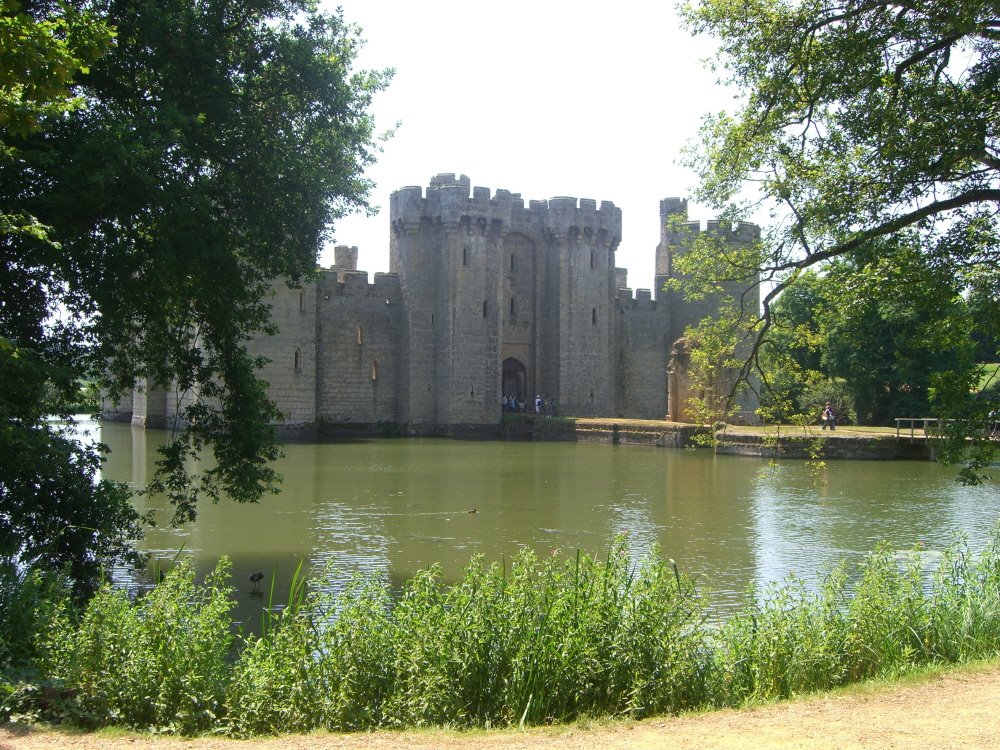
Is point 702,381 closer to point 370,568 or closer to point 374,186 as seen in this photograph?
point 370,568

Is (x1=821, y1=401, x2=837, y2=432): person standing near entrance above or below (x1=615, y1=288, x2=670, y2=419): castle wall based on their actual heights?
below

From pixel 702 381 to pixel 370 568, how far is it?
4.07 metres

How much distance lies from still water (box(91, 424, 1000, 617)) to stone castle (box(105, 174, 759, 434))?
1140 centimetres

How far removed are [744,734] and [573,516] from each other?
9.31 metres

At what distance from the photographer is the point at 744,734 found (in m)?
4.48

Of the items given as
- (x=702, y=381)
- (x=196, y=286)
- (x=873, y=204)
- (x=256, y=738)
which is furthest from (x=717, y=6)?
(x=256, y=738)

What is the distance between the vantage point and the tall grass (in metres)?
4.94

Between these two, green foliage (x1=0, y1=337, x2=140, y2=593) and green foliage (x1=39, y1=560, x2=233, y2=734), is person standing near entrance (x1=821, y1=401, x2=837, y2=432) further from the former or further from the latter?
green foliage (x1=39, y1=560, x2=233, y2=734)

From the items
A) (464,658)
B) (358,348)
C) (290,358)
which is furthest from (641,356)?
(464,658)

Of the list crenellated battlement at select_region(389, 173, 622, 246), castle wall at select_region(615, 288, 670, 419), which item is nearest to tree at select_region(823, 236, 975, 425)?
crenellated battlement at select_region(389, 173, 622, 246)

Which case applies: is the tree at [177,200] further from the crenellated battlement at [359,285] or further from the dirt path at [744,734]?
the crenellated battlement at [359,285]

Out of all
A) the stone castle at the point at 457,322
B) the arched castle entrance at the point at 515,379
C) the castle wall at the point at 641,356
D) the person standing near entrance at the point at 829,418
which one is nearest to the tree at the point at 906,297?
the person standing near entrance at the point at 829,418

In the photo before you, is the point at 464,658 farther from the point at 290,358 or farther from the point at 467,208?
the point at 467,208

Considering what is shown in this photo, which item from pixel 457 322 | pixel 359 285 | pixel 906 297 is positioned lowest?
pixel 906 297
